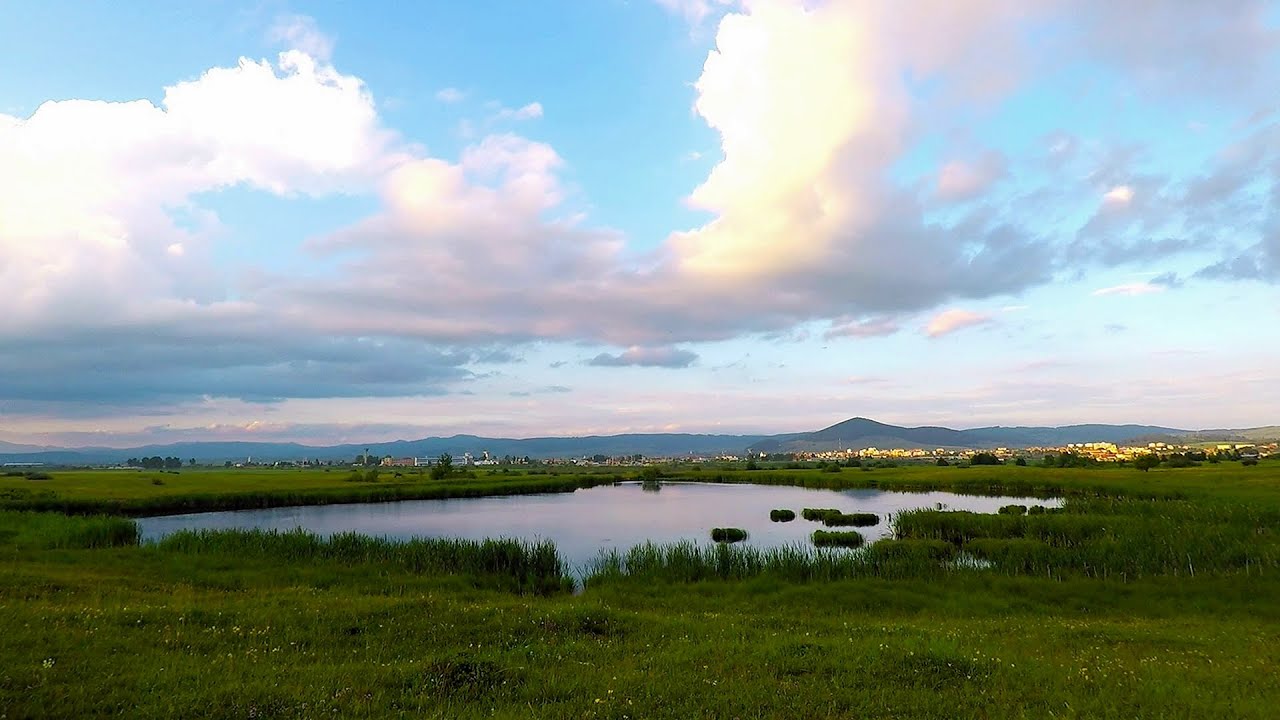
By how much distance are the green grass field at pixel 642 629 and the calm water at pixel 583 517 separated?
11252mm

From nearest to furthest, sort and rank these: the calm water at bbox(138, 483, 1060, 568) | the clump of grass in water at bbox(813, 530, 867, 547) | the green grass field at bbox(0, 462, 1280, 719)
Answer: the green grass field at bbox(0, 462, 1280, 719) → the clump of grass in water at bbox(813, 530, 867, 547) → the calm water at bbox(138, 483, 1060, 568)

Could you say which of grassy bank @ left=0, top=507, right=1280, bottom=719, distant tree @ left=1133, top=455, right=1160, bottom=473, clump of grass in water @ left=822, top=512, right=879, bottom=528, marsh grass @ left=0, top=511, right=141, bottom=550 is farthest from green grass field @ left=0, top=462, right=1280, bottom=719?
distant tree @ left=1133, top=455, right=1160, bottom=473

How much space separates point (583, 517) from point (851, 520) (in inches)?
930

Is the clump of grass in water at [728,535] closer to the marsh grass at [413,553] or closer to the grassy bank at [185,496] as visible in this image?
the marsh grass at [413,553]

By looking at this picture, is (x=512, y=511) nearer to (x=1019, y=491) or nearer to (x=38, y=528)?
(x=38, y=528)

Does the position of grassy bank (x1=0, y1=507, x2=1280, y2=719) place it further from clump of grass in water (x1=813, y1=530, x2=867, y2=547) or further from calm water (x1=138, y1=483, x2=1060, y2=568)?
calm water (x1=138, y1=483, x2=1060, y2=568)

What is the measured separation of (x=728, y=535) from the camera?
43.2 m

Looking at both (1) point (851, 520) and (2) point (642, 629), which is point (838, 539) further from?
(2) point (642, 629)

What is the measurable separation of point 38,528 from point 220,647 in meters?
30.6

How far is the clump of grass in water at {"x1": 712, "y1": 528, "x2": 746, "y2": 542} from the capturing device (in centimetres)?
4220

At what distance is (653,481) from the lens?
128 meters

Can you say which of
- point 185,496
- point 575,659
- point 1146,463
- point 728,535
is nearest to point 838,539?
point 728,535

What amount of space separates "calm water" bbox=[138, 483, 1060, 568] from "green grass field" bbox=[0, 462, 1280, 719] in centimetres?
1125

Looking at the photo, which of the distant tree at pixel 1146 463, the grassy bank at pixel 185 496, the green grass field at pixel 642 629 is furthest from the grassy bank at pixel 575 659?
the distant tree at pixel 1146 463
